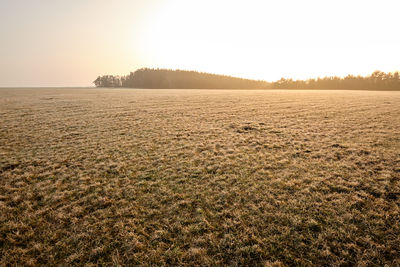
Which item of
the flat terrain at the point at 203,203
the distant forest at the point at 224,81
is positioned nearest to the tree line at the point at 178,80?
the distant forest at the point at 224,81

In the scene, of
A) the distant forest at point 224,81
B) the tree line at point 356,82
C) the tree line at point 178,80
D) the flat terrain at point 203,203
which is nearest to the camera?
the flat terrain at point 203,203

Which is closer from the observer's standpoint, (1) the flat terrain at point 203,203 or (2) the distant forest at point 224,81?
(1) the flat terrain at point 203,203

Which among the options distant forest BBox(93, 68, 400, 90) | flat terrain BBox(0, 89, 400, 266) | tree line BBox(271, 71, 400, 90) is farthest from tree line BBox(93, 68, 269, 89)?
flat terrain BBox(0, 89, 400, 266)

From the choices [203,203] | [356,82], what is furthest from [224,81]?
[203,203]

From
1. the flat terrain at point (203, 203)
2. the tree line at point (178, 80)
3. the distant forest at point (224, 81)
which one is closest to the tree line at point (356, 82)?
the distant forest at point (224, 81)

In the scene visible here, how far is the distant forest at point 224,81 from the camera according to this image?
3137 inches

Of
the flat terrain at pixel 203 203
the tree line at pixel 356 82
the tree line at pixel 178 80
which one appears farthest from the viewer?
the tree line at pixel 178 80

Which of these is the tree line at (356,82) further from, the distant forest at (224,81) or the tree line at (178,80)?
the tree line at (178,80)

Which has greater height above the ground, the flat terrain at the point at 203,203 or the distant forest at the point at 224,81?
the distant forest at the point at 224,81

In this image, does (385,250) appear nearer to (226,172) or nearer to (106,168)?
(226,172)

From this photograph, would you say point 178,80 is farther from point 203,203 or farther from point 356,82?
point 203,203

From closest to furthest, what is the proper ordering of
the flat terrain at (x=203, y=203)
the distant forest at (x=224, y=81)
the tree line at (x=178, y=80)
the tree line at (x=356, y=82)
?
the flat terrain at (x=203, y=203) → the tree line at (x=356, y=82) → the distant forest at (x=224, y=81) → the tree line at (x=178, y=80)

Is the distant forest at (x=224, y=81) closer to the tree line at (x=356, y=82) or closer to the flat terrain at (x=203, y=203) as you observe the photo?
the tree line at (x=356, y=82)

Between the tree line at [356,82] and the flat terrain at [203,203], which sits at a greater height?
the tree line at [356,82]
